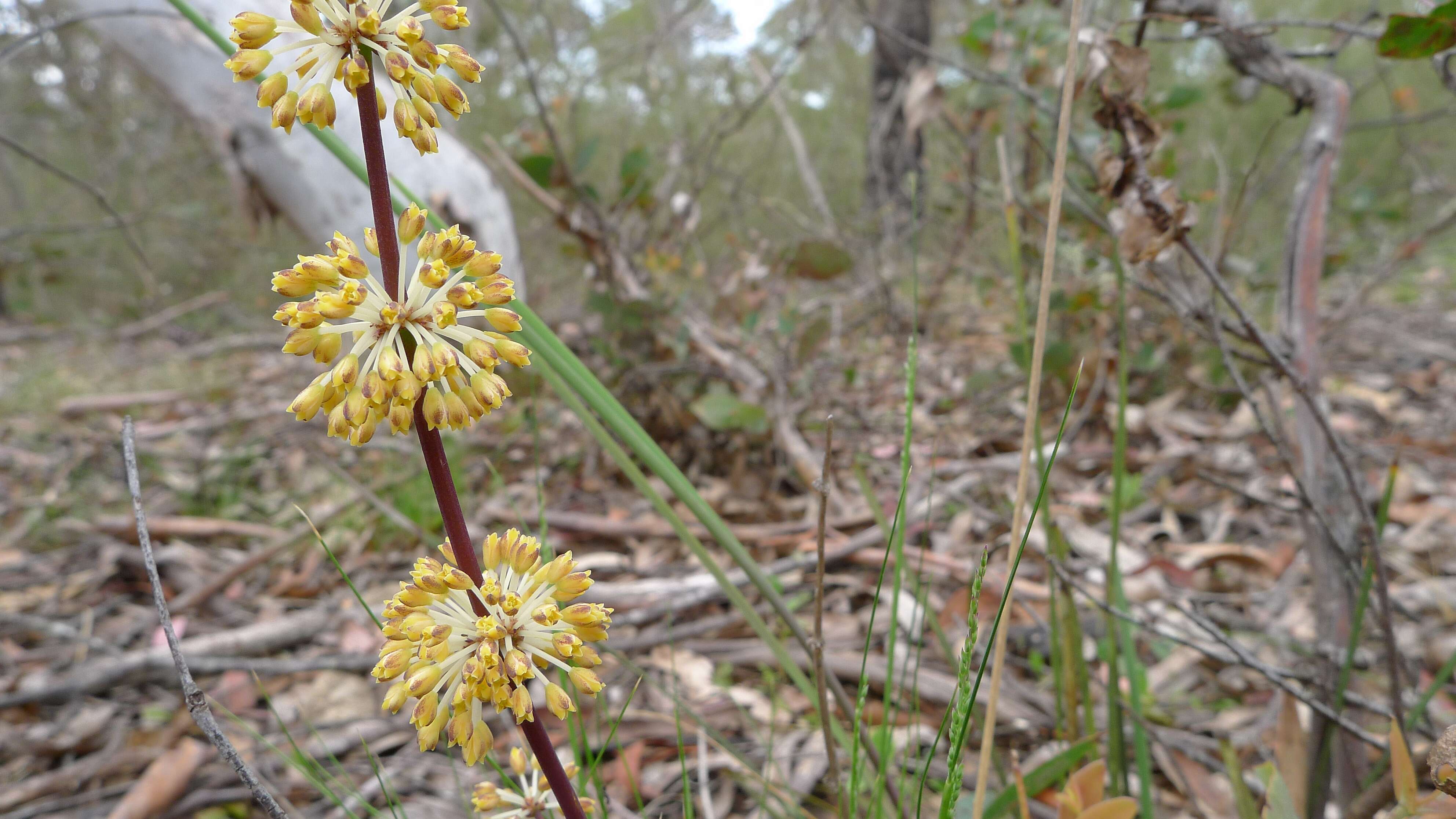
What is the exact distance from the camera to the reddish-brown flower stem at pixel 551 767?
19.8 inches

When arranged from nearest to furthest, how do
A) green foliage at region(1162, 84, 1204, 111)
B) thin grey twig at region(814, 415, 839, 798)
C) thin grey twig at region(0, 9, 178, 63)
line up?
thin grey twig at region(814, 415, 839, 798)
thin grey twig at region(0, 9, 178, 63)
green foliage at region(1162, 84, 1204, 111)

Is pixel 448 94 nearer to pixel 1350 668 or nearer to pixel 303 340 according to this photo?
pixel 303 340

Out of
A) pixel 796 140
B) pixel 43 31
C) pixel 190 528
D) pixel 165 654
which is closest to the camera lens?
pixel 43 31

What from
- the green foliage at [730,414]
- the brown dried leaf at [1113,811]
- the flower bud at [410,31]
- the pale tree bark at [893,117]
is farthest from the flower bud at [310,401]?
the pale tree bark at [893,117]

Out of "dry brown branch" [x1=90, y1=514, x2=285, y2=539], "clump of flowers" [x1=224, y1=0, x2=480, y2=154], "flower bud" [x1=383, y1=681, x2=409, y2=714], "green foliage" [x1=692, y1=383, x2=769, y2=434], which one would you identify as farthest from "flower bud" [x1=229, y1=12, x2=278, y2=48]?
"dry brown branch" [x1=90, y1=514, x2=285, y2=539]

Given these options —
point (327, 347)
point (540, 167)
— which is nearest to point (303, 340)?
point (327, 347)

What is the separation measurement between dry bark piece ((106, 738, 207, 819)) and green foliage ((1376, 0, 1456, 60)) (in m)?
2.10

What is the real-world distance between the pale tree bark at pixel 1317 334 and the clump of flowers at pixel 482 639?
1.02 metres

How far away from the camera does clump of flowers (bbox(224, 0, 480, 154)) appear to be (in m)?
0.43

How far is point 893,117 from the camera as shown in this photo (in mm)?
3518

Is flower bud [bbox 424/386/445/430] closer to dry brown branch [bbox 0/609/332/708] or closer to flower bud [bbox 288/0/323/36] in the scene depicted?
flower bud [bbox 288/0/323/36]

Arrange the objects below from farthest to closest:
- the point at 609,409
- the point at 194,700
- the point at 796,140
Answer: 1. the point at 796,140
2. the point at 609,409
3. the point at 194,700

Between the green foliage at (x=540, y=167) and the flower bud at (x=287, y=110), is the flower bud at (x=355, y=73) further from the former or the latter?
the green foliage at (x=540, y=167)

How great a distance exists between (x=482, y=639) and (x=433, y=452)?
13cm
